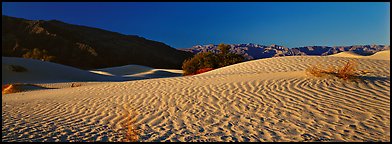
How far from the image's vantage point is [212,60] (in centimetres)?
2817

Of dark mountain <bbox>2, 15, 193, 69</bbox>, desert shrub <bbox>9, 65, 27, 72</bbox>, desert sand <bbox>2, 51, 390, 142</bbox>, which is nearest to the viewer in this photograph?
desert sand <bbox>2, 51, 390, 142</bbox>

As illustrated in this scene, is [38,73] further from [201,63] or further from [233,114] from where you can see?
[233,114]

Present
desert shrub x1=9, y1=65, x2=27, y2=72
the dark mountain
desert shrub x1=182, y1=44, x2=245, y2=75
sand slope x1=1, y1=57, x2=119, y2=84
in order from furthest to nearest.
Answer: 1. the dark mountain
2. desert shrub x1=182, y1=44, x2=245, y2=75
3. desert shrub x1=9, y1=65, x2=27, y2=72
4. sand slope x1=1, y1=57, x2=119, y2=84

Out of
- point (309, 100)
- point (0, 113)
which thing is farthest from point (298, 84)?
point (0, 113)

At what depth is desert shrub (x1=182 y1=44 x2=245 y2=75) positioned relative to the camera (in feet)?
91.0

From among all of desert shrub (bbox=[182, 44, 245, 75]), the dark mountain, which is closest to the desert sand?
desert shrub (bbox=[182, 44, 245, 75])

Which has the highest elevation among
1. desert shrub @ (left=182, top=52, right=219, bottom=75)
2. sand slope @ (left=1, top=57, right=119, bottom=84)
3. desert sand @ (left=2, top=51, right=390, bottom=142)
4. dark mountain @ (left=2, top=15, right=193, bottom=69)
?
dark mountain @ (left=2, top=15, right=193, bottom=69)

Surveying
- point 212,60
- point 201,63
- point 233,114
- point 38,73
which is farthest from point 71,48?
point 233,114

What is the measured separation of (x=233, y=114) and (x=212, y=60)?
71.2 ft

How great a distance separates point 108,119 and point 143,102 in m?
1.95

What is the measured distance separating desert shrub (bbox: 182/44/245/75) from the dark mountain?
31485 mm

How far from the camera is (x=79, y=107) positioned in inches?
331

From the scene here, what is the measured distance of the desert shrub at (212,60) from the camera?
91.0ft

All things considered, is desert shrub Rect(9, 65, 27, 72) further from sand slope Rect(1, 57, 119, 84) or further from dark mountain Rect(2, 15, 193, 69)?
dark mountain Rect(2, 15, 193, 69)
